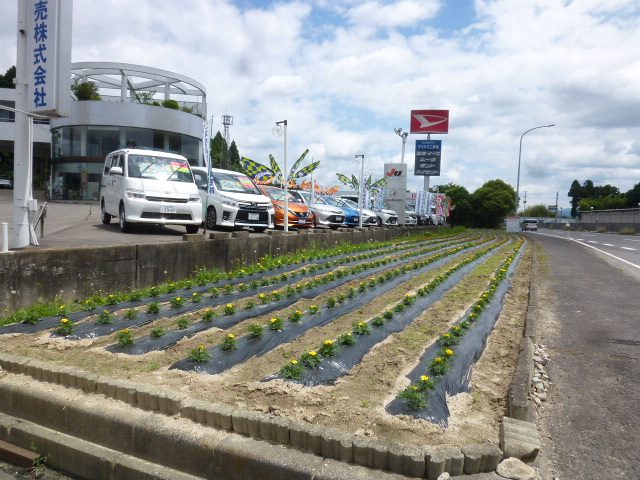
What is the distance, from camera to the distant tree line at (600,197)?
2761 inches

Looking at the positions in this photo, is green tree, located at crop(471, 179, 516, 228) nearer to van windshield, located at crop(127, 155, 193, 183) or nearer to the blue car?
the blue car

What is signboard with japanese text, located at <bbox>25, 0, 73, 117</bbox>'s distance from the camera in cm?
637

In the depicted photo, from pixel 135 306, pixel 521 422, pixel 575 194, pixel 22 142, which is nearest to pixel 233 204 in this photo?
pixel 22 142

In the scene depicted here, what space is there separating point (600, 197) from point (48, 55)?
95796mm

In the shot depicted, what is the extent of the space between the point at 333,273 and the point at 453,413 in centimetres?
553

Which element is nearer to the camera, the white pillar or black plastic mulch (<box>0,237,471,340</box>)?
black plastic mulch (<box>0,237,471,340</box>)

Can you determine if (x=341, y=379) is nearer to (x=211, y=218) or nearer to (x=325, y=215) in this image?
(x=211, y=218)

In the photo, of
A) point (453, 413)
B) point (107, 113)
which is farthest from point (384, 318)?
point (107, 113)

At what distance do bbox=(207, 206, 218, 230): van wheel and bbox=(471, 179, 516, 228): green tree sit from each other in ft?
160

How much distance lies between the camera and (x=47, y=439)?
340 cm

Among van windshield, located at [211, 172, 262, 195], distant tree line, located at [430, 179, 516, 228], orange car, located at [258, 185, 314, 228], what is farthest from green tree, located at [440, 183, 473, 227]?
van windshield, located at [211, 172, 262, 195]

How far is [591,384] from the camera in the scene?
412 centimetres

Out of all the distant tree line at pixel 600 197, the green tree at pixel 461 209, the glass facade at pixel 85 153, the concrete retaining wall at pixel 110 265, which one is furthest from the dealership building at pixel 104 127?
the distant tree line at pixel 600 197

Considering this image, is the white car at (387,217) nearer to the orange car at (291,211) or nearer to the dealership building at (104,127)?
the orange car at (291,211)
